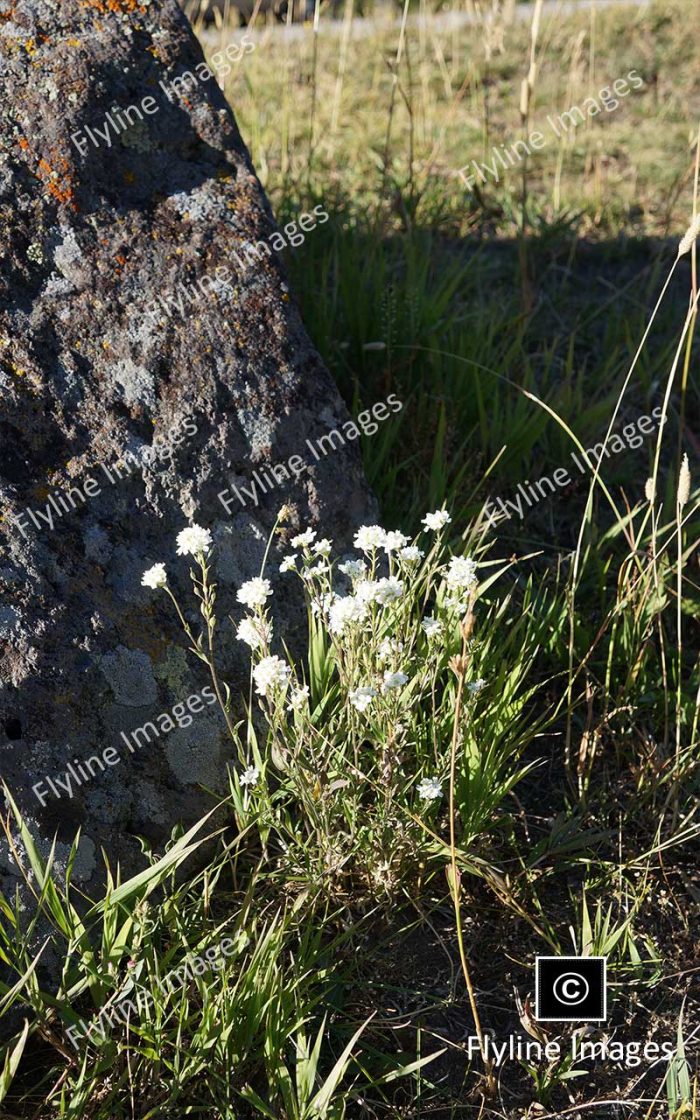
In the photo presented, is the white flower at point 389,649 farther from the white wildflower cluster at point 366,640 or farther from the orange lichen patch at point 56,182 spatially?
the orange lichen patch at point 56,182

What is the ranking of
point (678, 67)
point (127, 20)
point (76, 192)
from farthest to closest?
1. point (678, 67)
2. point (127, 20)
3. point (76, 192)

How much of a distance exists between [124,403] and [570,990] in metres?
1.53

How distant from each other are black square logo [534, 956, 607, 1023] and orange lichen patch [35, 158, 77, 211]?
6.47 feet

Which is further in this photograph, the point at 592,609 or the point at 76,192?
the point at 592,609

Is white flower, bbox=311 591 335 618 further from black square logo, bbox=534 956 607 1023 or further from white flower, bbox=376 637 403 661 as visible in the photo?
black square logo, bbox=534 956 607 1023

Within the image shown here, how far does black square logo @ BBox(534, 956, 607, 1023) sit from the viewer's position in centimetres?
186

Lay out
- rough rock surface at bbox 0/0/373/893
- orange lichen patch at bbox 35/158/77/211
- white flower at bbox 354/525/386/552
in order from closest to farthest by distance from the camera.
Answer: white flower at bbox 354/525/386/552
rough rock surface at bbox 0/0/373/893
orange lichen patch at bbox 35/158/77/211

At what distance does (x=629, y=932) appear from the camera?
194 cm

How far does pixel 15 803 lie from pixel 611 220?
3364mm

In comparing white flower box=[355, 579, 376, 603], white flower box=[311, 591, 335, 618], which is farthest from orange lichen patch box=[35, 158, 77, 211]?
white flower box=[355, 579, 376, 603]

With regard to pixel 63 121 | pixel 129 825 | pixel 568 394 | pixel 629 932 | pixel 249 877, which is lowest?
pixel 629 932

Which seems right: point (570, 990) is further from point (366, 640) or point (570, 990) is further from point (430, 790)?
point (366, 640)

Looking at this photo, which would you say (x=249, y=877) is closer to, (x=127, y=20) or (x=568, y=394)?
(x=568, y=394)

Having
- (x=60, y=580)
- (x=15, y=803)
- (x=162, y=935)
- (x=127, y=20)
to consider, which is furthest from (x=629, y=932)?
(x=127, y=20)
